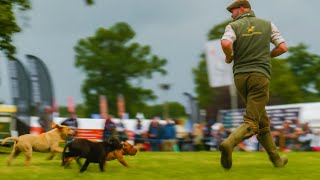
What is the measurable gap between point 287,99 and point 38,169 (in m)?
54.4

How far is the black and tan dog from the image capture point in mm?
→ 7824

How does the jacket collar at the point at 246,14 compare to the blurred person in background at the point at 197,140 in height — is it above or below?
above

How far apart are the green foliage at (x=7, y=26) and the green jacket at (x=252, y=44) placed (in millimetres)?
8612

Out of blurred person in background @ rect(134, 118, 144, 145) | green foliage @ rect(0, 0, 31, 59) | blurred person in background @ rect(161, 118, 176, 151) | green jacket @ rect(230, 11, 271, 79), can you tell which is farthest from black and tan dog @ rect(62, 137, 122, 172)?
blurred person in background @ rect(134, 118, 144, 145)

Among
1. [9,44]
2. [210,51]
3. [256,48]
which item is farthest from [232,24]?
[210,51]

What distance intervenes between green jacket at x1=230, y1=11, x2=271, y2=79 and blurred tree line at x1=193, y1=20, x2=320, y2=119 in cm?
4474

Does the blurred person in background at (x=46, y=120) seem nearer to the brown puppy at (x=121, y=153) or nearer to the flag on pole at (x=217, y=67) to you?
the flag on pole at (x=217, y=67)

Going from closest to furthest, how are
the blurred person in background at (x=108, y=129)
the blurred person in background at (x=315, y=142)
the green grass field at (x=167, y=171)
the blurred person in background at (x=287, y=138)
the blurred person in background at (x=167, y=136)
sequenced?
1. the green grass field at (x=167, y=171)
2. the blurred person in background at (x=108, y=129)
3. the blurred person in background at (x=167, y=136)
4. the blurred person in background at (x=287, y=138)
5. the blurred person in background at (x=315, y=142)

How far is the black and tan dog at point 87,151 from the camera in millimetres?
7824

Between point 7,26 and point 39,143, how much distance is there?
662 cm

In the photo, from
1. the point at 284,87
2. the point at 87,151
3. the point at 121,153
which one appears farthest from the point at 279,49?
the point at 284,87

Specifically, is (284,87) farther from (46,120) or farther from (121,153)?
(121,153)

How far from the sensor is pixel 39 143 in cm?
939

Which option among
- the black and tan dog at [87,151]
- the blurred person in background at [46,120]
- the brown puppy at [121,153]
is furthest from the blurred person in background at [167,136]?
the black and tan dog at [87,151]
